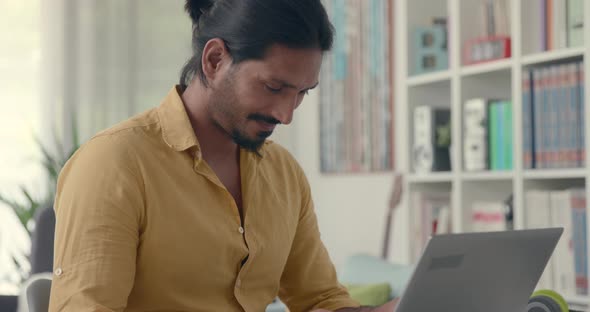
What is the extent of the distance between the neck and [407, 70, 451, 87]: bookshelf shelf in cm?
159

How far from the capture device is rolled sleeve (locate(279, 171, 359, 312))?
1.81 metres


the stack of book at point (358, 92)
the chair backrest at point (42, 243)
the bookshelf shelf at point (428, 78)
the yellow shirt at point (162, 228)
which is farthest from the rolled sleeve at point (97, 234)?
the stack of book at point (358, 92)

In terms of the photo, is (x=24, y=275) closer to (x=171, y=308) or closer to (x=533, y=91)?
(x=533, y=91)

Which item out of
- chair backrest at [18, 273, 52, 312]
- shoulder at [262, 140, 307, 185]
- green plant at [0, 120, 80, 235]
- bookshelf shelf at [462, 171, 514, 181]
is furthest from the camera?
green plant at [0, 120, 80, 235]

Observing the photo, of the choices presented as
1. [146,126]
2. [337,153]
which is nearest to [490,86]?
[337,153]

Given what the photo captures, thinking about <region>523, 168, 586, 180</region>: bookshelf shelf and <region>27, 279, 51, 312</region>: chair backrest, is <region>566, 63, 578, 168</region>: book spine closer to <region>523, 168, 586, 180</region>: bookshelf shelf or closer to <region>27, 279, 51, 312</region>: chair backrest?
<region>523, 168, 586, 180</region>: bookshelf shelf

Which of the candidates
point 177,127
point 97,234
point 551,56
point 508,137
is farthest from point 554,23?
point 97,234

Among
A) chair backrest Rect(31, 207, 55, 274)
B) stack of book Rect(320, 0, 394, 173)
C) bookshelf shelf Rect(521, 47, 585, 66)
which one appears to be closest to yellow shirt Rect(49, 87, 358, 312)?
chair backrest Rect(31, 207, 55, 274)

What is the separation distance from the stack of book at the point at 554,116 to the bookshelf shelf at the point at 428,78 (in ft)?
1.30

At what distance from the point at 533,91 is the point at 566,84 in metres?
0.13

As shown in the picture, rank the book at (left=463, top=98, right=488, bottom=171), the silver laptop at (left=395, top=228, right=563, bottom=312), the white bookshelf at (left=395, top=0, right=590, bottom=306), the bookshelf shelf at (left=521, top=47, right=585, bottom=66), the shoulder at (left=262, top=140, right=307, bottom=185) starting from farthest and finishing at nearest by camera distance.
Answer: the book at (left=463, top=98, right=488, bottom=171) → the white bookshelf at (left=395, top=0, right=590, bottom=306) → the bookshelf shelf at (left=521, top=47, right=585, bottom=66) → the shoulder at (left=262, top=140, right=307, bottom=185) → the silver laptop at (left=395, top=228, right=563, bottom=312)

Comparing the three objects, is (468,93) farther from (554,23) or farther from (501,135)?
(554,23)

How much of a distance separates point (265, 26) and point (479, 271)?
1.77ft

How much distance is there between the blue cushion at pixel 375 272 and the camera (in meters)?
2.94
